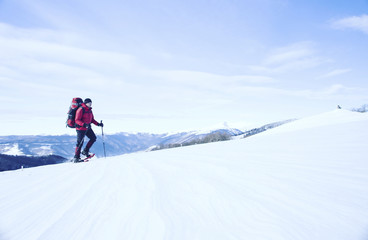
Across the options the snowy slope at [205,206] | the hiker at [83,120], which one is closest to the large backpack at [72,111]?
the hiker at [83,120]

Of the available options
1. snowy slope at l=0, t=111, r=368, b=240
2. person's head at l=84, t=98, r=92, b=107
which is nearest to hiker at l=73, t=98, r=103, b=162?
person's head at l=84, t=98, r=92, b=107

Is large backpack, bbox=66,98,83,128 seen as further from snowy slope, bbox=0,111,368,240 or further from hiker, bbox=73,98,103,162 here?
snowy slope, bbox=0,111,368,240

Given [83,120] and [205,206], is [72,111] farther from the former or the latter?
[205,206]

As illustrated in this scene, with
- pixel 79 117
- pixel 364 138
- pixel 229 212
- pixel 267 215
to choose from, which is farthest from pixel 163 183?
pixel 79 117

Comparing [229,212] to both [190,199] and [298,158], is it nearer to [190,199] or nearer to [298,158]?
[190,199]

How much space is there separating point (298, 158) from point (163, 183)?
2414 millimetres

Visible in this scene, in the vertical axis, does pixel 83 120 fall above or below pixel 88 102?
below

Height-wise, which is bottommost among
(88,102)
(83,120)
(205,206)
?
(205,206)

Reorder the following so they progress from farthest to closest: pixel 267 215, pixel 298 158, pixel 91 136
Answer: pixel 91 136 → pixel 298 158 → pixel 267 215

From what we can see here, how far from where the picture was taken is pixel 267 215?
1563 mm

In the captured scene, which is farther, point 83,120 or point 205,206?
point 83,120

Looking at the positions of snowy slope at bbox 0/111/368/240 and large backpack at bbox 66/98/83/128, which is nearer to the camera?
snowy slope at bbox 0/111/368/240

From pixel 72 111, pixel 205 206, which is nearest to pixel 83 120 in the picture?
pixel 72 111

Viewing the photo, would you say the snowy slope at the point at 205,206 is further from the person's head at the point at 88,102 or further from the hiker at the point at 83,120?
the person's head at the point at 88,102
